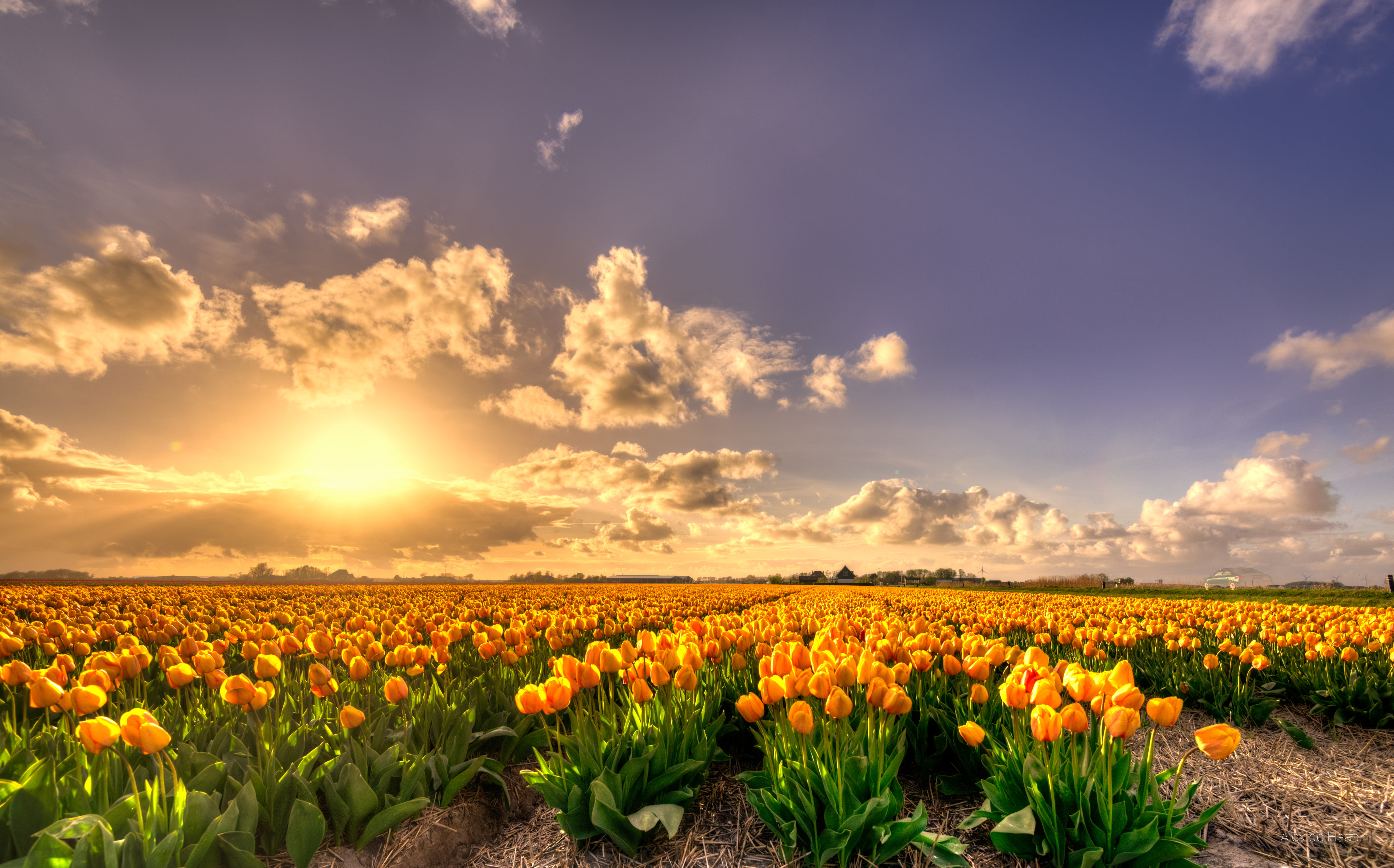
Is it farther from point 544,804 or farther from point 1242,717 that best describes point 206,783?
point 1242,717

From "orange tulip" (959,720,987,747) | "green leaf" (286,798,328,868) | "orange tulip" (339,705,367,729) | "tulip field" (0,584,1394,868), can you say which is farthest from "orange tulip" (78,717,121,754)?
"orange tulip" (959,720,987,747)

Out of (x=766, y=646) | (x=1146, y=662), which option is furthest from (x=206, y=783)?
(x=1146, y=662)

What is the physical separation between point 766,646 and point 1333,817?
5213 millimetres

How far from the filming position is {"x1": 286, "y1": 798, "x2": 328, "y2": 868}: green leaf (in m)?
3.51

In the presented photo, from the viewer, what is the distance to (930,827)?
4.68 m

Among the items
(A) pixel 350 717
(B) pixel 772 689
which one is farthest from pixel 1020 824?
(A) pixel 350 717

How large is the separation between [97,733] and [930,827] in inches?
226

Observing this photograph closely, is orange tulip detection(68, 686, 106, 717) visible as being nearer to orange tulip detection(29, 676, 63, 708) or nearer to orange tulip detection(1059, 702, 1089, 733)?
orange tulip detection(29, 676, 63, 708)

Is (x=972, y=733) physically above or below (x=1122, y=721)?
below

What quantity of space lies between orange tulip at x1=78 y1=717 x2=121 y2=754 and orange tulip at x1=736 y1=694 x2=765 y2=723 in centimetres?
388

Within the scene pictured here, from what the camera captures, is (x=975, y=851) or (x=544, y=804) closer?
(x=975, y=851)

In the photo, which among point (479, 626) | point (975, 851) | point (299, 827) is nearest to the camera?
point (299, 827)

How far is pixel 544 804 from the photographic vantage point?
4980mm

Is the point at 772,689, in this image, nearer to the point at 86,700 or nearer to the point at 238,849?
the point at 238,849
